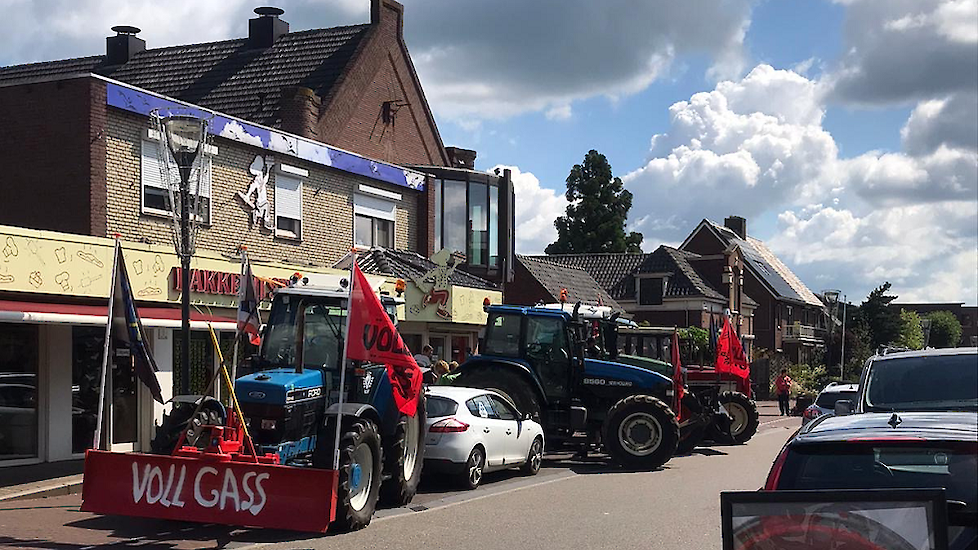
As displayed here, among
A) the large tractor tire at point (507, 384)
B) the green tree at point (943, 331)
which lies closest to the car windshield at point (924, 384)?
the large tractor tire at point (507, 384)

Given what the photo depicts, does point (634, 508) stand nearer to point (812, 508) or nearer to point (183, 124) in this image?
point (183, 124)

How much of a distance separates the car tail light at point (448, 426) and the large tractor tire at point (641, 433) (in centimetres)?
410

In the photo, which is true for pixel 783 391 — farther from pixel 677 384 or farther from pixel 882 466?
pixel 882 466

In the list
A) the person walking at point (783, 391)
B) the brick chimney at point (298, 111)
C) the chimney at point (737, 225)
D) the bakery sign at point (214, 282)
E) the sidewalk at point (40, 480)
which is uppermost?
the chimney at point (737, 225)

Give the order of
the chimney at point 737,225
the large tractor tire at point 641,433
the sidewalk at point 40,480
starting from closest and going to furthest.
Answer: the sidewalk at point 40,480, the large tractor tire at point 641,433, the chimney at point 737,225

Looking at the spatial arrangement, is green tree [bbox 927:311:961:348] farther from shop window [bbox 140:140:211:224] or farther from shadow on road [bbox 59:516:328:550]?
shadow on road [bbox 59:516:328:550]

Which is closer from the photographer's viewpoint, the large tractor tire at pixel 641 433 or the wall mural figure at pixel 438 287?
the large tractor tire at pixel 641 433

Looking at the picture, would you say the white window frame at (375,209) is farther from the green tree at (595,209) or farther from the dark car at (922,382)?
the green tree at (595,209)

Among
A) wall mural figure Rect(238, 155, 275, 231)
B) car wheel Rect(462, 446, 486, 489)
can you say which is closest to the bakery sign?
wall mural figure Rect(238, 155, 275, 231)

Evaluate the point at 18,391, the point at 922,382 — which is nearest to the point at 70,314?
the point at 18,391

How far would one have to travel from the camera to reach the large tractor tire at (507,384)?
18922 mm

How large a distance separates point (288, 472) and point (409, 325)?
16.0 metres

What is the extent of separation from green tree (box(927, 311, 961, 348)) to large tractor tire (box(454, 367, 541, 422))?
106 metres

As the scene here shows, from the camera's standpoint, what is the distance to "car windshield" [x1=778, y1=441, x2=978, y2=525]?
A: 6184mm
